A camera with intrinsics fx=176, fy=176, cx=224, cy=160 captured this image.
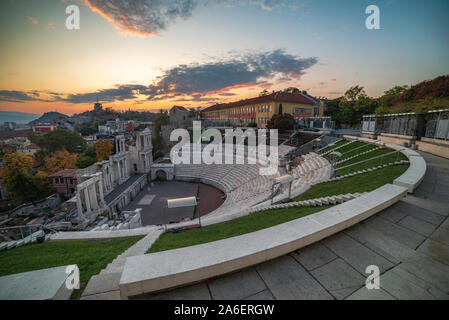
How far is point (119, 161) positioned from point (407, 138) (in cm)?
3470

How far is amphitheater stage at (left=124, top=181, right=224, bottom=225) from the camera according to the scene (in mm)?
17969

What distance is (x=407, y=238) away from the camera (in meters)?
3.87

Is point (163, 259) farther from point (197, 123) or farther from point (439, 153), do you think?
point (197, 123)

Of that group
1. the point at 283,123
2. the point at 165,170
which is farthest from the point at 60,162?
the point at 283,123

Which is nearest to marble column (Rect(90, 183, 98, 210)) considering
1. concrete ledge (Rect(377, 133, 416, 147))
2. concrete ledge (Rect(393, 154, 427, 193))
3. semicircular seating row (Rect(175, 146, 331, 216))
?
semicircular seating row (Rect(175, 146, 331, 216))

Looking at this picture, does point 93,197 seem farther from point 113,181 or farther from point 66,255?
point 66,255

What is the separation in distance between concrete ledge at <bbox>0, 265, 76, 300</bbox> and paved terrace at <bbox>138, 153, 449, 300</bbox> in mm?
1400

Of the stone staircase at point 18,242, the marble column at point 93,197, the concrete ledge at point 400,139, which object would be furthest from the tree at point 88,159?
the concrete ledge at point 400,139

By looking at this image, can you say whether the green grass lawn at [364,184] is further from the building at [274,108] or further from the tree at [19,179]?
the tree at [19,179]

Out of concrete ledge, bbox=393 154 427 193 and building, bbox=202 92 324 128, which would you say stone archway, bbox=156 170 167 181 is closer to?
building, bbox=202 92 324 128

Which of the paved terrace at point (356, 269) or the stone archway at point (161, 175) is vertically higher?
the paved terrace at point (356, 269)

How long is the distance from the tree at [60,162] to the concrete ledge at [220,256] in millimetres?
45028

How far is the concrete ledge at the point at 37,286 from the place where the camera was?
2404 mm

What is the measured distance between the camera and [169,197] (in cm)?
2286
